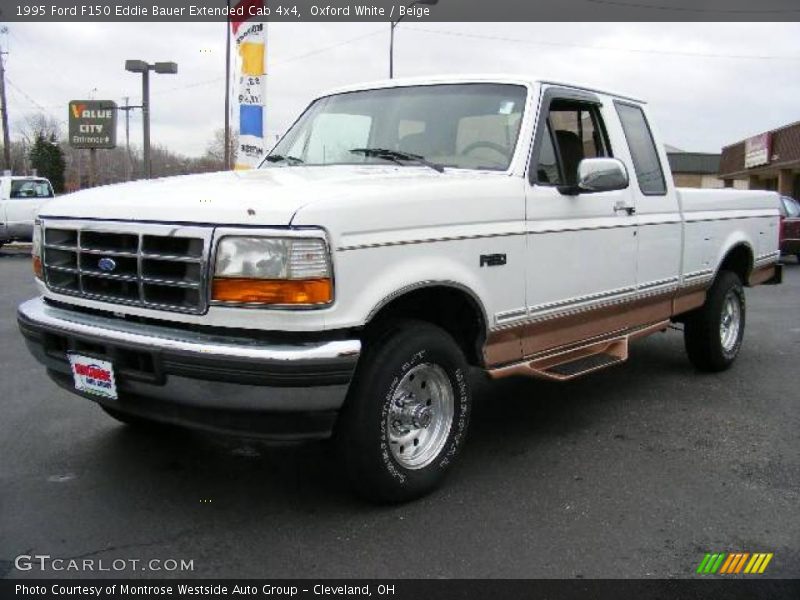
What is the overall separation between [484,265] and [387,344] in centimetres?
70

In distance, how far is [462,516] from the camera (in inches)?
136

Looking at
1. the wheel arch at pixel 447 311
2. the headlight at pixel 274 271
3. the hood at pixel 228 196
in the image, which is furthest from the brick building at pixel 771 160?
the headlight at pixel 274 271

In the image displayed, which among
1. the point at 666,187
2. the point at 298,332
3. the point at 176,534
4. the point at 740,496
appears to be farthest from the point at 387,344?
the point at 666,187

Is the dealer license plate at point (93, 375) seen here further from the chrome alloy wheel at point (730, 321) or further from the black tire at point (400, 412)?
the chrome alloy wheel at point (730, 321)

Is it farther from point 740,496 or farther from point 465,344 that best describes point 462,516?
point 740,496

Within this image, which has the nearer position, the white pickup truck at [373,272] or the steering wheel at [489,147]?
the white pickup truck at [373,272]

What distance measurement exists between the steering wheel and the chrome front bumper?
1596mm

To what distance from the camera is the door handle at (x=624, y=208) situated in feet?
15.4

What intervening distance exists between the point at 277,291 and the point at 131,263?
0.76 meters

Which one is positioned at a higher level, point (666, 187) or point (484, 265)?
point (666, 187)

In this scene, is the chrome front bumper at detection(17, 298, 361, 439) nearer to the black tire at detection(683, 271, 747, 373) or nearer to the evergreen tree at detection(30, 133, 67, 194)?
the black tire at detection(683, 271, 747, 373)

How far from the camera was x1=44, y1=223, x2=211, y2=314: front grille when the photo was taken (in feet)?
10.1

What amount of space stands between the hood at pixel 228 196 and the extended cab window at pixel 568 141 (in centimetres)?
73
